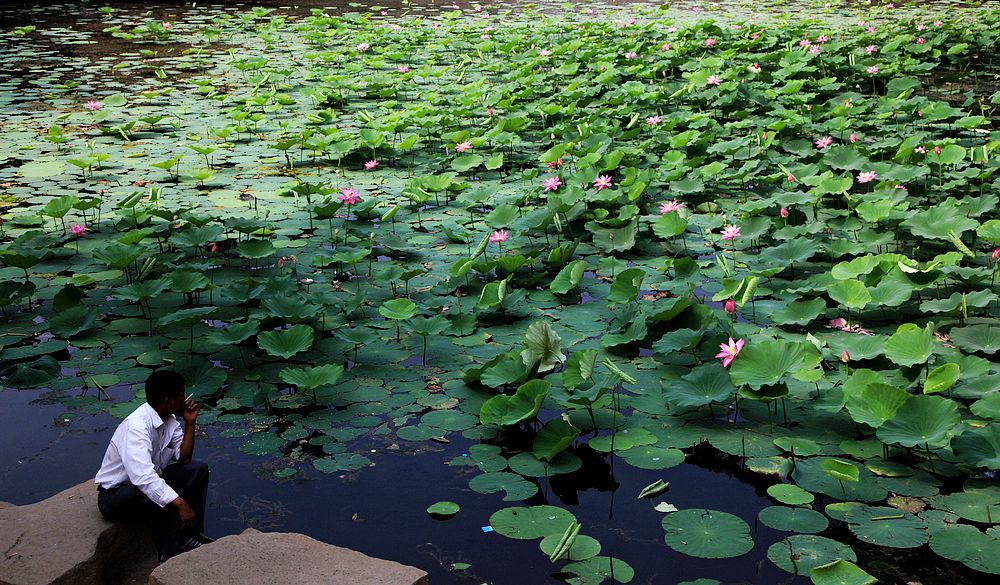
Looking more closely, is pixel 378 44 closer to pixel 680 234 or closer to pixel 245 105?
pixel 245 105

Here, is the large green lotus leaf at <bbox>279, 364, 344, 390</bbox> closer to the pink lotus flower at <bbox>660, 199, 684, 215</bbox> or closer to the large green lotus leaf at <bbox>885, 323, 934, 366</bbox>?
the large green lotus leaf at <bbox>885, 323, 934, 366</bbox>

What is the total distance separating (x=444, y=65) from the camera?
28.2ft

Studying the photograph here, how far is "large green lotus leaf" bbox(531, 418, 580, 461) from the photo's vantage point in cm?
260

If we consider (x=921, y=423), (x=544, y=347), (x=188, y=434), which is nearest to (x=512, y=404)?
(x=544, y=347)

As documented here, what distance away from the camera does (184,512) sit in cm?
223

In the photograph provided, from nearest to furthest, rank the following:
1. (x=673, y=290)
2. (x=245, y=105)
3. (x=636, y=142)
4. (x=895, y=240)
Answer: (x=673, y=290) → (x=895, y=240) → (x=636, y=142) → (x=245, y=105)

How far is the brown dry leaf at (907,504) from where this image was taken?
2.35 m

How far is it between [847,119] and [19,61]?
24.6 ft

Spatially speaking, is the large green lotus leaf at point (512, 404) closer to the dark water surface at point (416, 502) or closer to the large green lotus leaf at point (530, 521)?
the dark water surface at point (416, 502)

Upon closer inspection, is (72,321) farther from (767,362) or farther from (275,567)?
(767,362)

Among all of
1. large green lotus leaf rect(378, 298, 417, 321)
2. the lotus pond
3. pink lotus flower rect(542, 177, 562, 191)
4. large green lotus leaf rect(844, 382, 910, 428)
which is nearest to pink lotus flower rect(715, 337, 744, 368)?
the lotus pond

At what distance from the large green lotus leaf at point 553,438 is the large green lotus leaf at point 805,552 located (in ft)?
2.07

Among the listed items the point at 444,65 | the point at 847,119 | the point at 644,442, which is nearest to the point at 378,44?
the point at 444,65

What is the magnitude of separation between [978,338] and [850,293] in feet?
1.44
